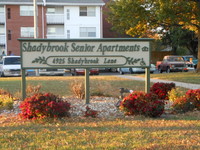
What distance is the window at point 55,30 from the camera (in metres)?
39.8

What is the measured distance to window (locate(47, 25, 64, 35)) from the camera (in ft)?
130

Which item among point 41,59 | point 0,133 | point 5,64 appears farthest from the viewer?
point 5,64

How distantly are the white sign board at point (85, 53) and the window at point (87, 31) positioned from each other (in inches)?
1213

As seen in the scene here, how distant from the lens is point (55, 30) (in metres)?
39.9

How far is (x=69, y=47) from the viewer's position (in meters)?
9.16

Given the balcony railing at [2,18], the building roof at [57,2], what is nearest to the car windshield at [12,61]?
the building roof at [57,2]

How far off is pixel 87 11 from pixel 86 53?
31222 millimetres

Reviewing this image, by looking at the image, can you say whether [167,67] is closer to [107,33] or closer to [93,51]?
[107,33]

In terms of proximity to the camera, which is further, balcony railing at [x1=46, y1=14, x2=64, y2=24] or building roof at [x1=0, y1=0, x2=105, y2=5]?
balcony railing at [x1=46, y1=14, x2=64, y2=24]

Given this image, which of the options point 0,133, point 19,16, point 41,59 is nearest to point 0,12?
point 19,16

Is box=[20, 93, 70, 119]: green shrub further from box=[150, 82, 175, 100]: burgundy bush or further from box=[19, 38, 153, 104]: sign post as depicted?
box=[150, 82, 175, 100]: burgundy bush

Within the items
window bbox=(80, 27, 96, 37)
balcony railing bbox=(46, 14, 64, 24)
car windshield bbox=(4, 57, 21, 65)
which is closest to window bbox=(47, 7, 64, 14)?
balcony railing bbox=(46, 14, 64, 24)

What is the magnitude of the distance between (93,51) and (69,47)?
0.72 meters

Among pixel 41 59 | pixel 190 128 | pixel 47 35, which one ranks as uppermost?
pixel 47 35
